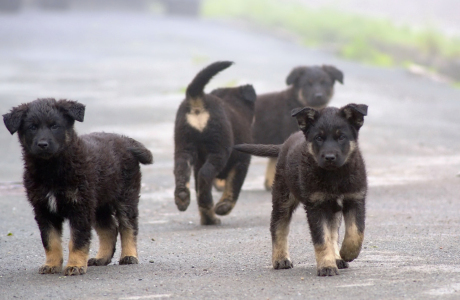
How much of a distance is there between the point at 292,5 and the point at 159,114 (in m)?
30.0

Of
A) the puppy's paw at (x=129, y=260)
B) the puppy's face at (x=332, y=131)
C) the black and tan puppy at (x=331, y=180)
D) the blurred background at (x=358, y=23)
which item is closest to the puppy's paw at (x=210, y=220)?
the puppy's paw at (x=129, y=260)

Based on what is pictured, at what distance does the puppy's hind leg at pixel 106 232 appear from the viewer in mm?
7184

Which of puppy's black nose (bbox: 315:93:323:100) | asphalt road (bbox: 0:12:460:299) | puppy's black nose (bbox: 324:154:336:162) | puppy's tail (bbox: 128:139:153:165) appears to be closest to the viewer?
asphalt road (bbox: 0:12:460:299)

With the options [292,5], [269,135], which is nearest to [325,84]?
[269,135]

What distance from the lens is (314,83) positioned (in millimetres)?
12109

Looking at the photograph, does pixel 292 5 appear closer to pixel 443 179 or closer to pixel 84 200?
pixel 443 179

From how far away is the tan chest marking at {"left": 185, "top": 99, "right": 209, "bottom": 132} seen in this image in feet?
30.3

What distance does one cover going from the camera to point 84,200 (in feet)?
21.3

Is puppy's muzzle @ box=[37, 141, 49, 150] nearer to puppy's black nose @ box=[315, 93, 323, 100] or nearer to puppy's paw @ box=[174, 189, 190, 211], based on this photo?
puppy's paw @ box=[174, 189, 190, 211]

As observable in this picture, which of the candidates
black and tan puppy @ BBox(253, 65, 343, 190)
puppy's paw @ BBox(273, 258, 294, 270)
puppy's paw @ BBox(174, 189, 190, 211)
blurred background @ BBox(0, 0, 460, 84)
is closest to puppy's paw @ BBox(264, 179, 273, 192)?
black and tan puppy @ BBox(253, 65, 343, 190)

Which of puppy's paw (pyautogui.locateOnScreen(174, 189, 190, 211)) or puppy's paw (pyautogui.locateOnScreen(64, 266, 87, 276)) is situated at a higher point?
puppy's paw (pyautogui.locateOnScreen(64, 266, 87, 276))

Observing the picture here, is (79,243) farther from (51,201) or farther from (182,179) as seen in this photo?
(182,179)

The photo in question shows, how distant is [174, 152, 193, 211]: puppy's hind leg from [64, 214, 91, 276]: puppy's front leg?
7.65ft

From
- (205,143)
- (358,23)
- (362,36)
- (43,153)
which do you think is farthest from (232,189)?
(358,23)
